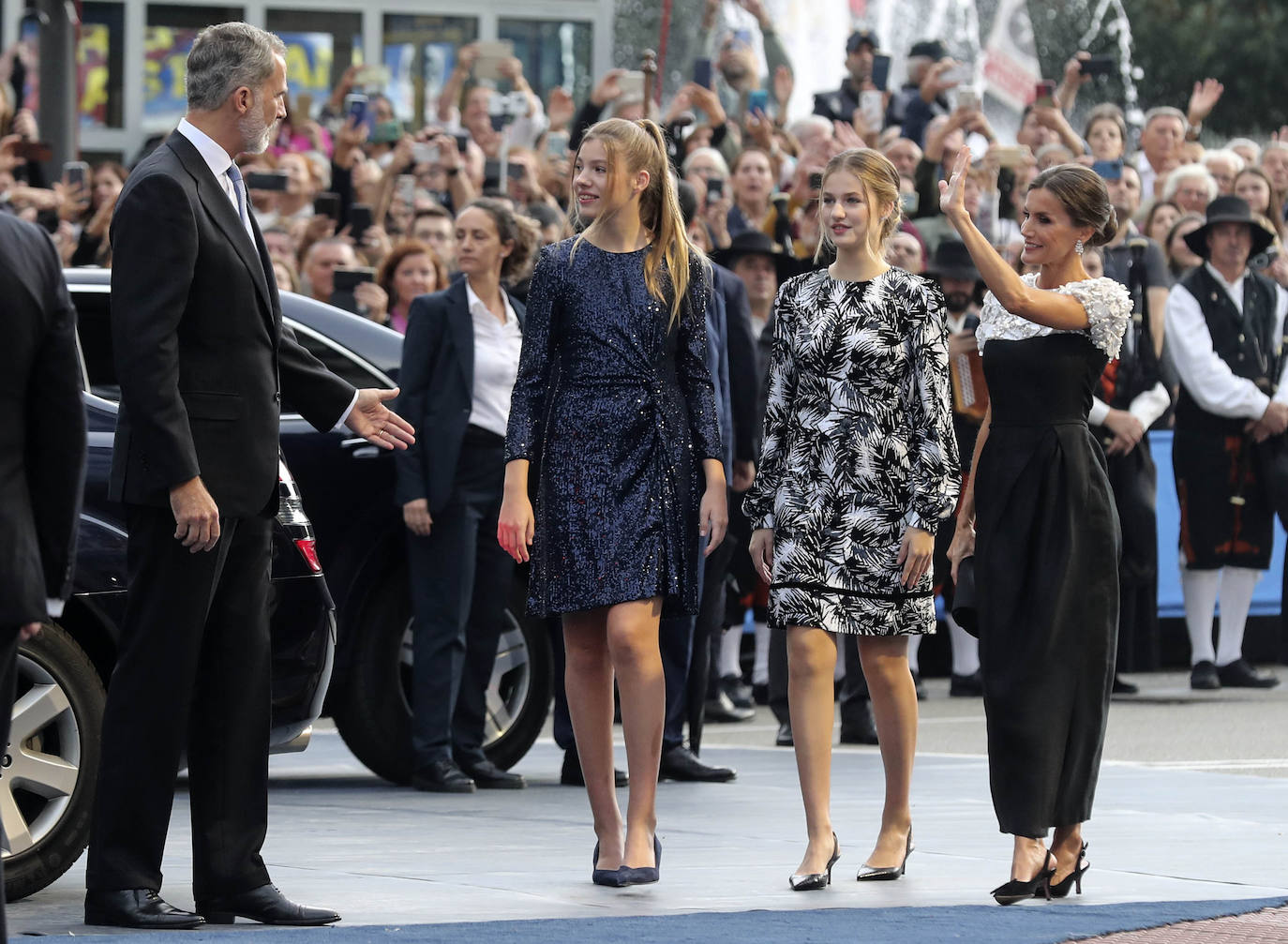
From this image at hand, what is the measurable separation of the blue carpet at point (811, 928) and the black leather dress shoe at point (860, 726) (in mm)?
4401

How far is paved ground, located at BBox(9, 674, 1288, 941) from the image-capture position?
6.43 meters

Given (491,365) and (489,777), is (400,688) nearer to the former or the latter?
(489,777)

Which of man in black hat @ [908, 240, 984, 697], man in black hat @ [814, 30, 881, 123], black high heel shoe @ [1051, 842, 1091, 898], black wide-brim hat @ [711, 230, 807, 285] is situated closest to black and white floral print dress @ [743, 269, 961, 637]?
black high heel shoe @ [1051, 842, 1091, 898]

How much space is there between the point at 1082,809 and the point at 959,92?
910 cm

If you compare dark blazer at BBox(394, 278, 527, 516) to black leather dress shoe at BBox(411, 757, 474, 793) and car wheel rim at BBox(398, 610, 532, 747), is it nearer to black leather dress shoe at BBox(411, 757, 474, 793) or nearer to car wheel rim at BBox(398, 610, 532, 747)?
car wheel rim at BBox(398, 610, 532, 747)

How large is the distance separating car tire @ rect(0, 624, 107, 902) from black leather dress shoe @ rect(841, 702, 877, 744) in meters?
4.54

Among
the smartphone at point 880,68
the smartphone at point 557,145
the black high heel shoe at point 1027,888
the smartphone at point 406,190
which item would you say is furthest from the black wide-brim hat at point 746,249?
the black high heel shoe at point 1027,888

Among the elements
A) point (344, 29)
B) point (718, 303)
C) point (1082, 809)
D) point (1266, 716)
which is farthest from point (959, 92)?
point (344, 29)

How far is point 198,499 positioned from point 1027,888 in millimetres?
2311

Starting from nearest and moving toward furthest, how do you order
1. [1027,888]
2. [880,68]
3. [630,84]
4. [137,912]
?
[137,912] → [1027,888] → [630,84] → [880,68]

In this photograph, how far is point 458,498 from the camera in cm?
918

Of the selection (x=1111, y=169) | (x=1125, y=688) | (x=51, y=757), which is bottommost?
(x=1125, y=688)

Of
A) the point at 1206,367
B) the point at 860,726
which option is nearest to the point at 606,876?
the point at 860,726

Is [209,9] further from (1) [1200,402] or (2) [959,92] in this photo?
(1) [1200,402]
